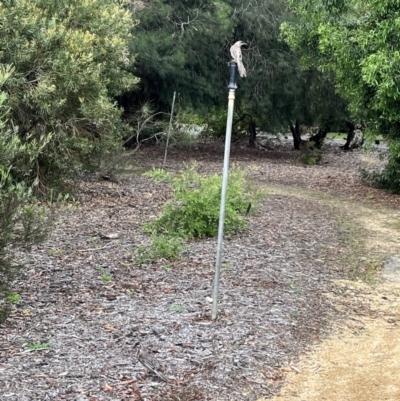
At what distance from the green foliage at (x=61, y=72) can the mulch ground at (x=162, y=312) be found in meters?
1.28

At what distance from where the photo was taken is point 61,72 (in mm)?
9250

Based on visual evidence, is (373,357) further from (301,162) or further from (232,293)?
(301,162)

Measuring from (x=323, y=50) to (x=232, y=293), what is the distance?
6835mm

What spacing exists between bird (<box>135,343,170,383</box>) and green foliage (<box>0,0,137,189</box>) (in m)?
4.74

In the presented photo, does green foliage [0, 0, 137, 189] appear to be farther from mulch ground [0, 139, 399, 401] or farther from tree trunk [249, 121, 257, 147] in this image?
tree trunk [249, 121, 257, 147]

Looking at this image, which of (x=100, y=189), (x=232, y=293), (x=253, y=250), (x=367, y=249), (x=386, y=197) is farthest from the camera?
(x=386, y=197)

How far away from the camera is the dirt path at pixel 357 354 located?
423 centimetres

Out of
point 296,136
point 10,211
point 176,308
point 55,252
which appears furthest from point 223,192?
Answer: point 296,136

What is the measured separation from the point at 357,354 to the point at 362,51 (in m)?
7.54

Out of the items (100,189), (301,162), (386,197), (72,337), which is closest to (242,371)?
(72,337)

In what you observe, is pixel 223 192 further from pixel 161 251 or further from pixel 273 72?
pixel 273 72

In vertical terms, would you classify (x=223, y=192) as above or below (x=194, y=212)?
above

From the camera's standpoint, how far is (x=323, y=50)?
1138 centimetres

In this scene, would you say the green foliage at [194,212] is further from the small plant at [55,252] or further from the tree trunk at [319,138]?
the tree trunk at [319,138]
